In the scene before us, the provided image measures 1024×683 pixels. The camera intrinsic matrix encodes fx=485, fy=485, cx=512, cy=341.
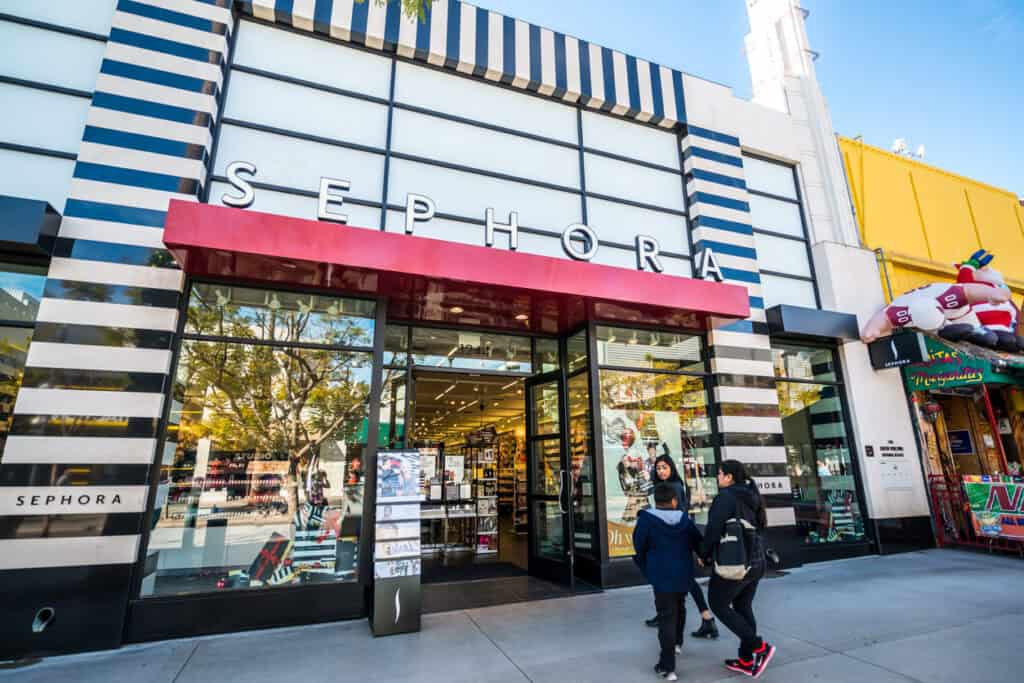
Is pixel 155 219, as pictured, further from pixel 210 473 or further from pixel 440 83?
pixel 440 83

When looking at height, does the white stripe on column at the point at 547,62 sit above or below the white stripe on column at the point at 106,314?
above

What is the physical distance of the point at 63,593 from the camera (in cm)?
443

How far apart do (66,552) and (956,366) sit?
42.8 ft

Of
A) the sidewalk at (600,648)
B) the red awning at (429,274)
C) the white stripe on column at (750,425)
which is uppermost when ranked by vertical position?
the red awning at (429,274)

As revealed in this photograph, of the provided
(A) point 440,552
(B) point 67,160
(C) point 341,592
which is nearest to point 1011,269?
(A) point 440,552

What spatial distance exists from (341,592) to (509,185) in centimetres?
581

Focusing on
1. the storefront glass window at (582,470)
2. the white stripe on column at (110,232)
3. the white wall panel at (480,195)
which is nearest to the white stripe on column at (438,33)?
the white wall panel at (480,195)

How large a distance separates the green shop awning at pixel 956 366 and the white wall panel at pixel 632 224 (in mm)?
4928

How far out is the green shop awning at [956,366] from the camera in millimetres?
8672

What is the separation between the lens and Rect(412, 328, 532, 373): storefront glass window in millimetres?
7371

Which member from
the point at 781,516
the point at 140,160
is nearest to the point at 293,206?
the point at 140,160

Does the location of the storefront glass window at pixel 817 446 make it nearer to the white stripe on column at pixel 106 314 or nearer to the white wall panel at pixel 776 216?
the white wall panel at pixel 776 216

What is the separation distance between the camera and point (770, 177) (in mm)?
9703

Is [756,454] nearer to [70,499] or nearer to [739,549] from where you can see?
[739,549]
